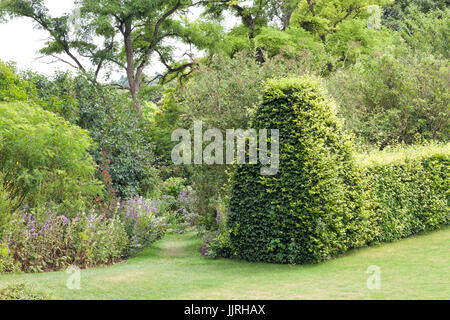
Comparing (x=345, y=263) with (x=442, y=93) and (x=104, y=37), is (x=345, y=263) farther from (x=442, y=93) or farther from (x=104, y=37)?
(x=104, y=37)

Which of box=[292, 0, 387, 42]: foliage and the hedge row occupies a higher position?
box=[292, 0, 387, 42]: foliage

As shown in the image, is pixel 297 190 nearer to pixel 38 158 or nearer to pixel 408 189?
pixel 408 189

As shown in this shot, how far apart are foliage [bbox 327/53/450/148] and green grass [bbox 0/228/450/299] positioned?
21.1ft

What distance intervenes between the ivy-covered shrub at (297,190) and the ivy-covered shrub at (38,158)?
3649mm

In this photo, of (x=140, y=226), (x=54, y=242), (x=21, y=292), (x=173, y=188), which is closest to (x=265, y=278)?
(x=21, y=292)

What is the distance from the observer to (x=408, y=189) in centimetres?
1112

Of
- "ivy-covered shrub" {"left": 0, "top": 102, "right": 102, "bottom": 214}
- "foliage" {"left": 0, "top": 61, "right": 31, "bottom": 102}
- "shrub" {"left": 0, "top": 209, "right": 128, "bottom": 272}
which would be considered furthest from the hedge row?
"foliage" {"left": 0, "top": 61, "right": 31, "bottom": 102}

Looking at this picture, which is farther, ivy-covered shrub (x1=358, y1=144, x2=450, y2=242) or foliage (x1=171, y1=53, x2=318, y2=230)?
foliage (x1=171, y1=53, x2=318, y2=230)

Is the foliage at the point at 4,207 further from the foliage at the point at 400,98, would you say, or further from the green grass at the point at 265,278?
the foliage at the point at 400,98

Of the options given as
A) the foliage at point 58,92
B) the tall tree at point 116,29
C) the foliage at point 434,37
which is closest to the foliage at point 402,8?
the foliage at point 434,37

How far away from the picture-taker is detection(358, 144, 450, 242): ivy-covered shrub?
1020cm

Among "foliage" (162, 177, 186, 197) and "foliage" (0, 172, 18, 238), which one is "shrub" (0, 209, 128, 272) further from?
"foliage" (162, 177, 186, 197)

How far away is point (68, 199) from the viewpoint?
994 centimetres

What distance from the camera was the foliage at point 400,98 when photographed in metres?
15.4
